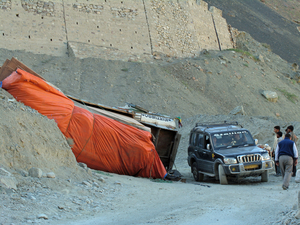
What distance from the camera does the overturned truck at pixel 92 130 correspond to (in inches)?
382

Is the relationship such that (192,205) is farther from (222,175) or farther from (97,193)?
(222,175)

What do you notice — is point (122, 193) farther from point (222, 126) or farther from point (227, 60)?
point (227, 60)

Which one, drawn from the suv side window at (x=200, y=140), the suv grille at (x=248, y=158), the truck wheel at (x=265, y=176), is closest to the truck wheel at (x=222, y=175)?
the suv grille at (x=248, y=158)

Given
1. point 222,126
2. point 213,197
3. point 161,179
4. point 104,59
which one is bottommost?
point 161,179

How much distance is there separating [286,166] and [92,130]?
519 centimetres

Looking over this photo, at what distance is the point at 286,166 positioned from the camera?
8.35 meters

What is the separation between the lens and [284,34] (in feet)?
180

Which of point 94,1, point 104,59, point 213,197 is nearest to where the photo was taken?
point 213,197

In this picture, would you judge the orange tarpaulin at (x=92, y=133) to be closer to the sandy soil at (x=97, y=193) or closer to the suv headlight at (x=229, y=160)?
the sandy soil at (x=97, y=193)

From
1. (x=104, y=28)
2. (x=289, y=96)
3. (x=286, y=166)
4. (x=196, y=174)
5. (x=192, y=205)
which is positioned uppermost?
(x=104, y=28)

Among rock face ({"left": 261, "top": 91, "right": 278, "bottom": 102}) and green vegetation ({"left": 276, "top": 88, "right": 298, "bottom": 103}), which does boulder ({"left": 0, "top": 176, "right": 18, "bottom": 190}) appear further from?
green vegetation ({"left": 276, "top": 88, "right": 298, "bottom": 103})

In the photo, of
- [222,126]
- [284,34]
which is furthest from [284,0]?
[222,126]

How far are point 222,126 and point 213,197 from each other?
15.1 ft

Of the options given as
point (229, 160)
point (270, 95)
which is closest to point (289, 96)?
point (270, 95)
